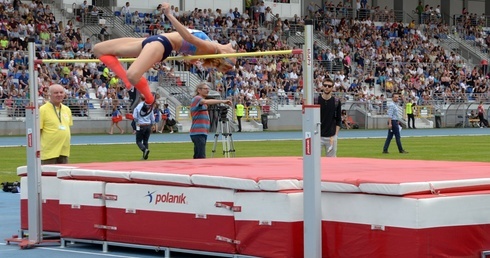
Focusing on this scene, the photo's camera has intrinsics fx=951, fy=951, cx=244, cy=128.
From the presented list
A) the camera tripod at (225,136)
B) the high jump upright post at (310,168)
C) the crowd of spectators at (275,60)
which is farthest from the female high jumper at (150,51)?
the crowd of spectators at (275,60)

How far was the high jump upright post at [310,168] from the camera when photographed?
25.6 ft

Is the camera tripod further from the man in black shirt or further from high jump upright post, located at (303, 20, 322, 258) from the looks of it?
high jump upright post, located at (303, 20, 322, 258)

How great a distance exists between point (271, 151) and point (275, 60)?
46.9ft

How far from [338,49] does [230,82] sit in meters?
11.2

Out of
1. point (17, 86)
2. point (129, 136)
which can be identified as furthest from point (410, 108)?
point (17, 86)

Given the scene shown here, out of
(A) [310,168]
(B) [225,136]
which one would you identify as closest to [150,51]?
(A) [310,168]

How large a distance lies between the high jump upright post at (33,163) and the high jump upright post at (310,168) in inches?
137

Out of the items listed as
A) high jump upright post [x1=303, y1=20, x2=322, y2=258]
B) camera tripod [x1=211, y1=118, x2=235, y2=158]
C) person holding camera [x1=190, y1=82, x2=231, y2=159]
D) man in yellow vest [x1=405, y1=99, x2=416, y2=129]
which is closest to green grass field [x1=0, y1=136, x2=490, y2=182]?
camera tripod [x1=211, y1=118, x2=235, y2=158]

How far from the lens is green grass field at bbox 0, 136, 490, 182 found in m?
22.1

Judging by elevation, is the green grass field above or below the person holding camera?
below

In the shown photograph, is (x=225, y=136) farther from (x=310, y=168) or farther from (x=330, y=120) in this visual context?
(x=310, y=168)

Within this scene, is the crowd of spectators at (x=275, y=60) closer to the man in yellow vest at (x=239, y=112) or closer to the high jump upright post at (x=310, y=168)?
the man in yellow vest at (x=239, y=112)

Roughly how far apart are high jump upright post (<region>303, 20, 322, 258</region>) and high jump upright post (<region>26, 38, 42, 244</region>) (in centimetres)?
348

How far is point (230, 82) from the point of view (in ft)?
123
